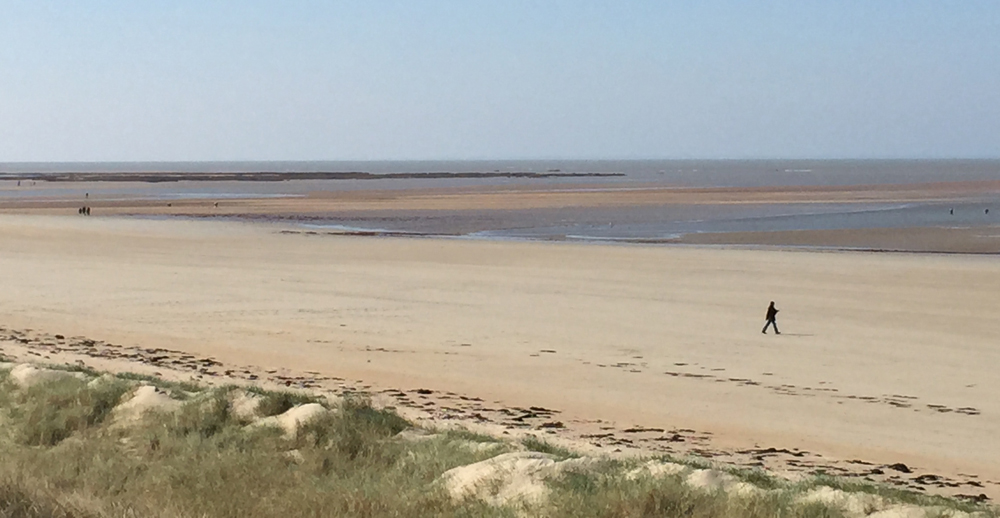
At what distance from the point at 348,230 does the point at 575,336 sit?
87.4ft

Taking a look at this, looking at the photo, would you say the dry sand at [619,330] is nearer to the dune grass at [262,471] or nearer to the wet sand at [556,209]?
the dune grass at [262,471]

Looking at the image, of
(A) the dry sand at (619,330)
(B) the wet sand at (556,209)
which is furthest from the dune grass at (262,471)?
(B) the wet sand at (556,209)

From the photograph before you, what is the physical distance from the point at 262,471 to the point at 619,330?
1098cm

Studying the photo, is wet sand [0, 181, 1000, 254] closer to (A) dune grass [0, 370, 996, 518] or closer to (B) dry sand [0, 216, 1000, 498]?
(B) dry sand [0, 216, 1000, 498]

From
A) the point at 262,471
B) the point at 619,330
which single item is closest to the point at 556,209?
the point at 619,330

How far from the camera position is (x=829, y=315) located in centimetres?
2077

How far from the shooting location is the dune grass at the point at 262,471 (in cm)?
738

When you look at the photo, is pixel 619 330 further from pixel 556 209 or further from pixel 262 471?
pixel 556 209

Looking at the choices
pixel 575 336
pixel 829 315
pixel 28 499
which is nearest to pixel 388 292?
pixel 575 336

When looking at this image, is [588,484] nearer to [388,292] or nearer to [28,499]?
[28,499]

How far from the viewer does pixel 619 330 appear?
62.3 ft

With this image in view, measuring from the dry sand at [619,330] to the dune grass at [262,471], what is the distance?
8.46ft

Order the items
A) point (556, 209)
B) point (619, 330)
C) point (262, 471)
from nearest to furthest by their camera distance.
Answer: point (262, 471)
point (619, 330)
point (556, 209)

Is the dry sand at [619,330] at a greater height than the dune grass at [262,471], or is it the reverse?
the dune grass at [262,471]
